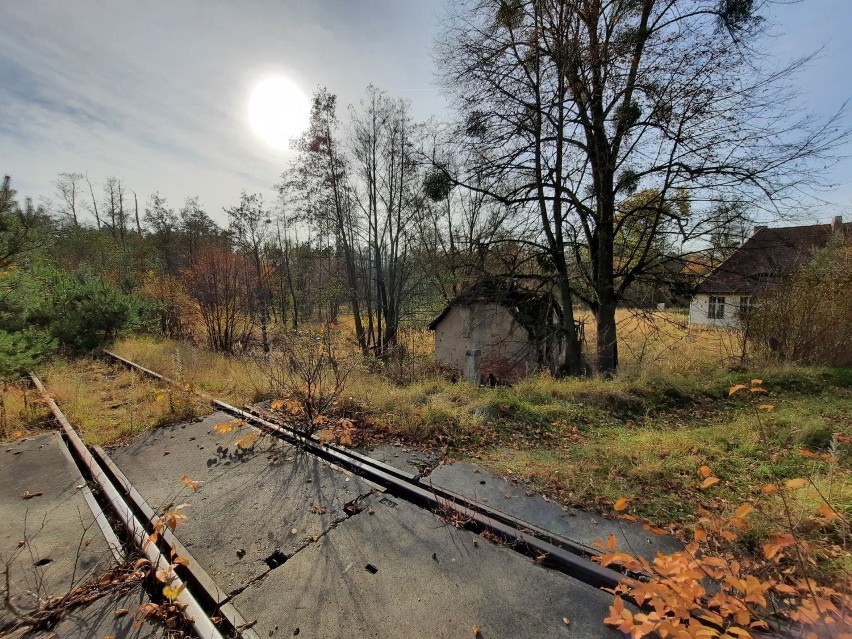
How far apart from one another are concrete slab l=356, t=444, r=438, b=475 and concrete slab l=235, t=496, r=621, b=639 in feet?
3.26

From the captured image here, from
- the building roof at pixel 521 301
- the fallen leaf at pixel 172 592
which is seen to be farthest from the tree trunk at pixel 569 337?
the fallen leaf at pixel 172 592

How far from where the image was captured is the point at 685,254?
26.9 feet

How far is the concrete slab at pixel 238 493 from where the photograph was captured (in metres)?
2.46

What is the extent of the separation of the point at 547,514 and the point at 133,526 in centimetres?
307

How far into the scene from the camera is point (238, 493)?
317cm

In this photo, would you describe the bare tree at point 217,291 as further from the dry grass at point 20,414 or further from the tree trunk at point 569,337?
the tree trunk at point 569,337

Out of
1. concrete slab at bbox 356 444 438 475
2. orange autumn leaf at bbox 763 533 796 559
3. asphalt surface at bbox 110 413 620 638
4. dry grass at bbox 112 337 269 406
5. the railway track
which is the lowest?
concrete slab at bbox 356 444 438 475

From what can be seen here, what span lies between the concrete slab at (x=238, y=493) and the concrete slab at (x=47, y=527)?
1.40ft

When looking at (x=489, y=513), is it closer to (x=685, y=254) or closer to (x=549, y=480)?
(x=549, y=480)

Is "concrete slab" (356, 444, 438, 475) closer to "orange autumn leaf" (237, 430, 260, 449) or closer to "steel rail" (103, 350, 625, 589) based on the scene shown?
"steel rail" (103, 350, 625, 589)

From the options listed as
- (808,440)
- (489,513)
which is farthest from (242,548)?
(808,440)

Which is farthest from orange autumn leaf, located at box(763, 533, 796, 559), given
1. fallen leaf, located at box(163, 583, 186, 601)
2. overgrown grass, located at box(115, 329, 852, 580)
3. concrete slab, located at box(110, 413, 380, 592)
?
fallen leaf, located at box(163, 583, 186, 601)

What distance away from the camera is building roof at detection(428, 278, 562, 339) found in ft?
31.5

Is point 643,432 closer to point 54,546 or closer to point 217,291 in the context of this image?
point 54,546
